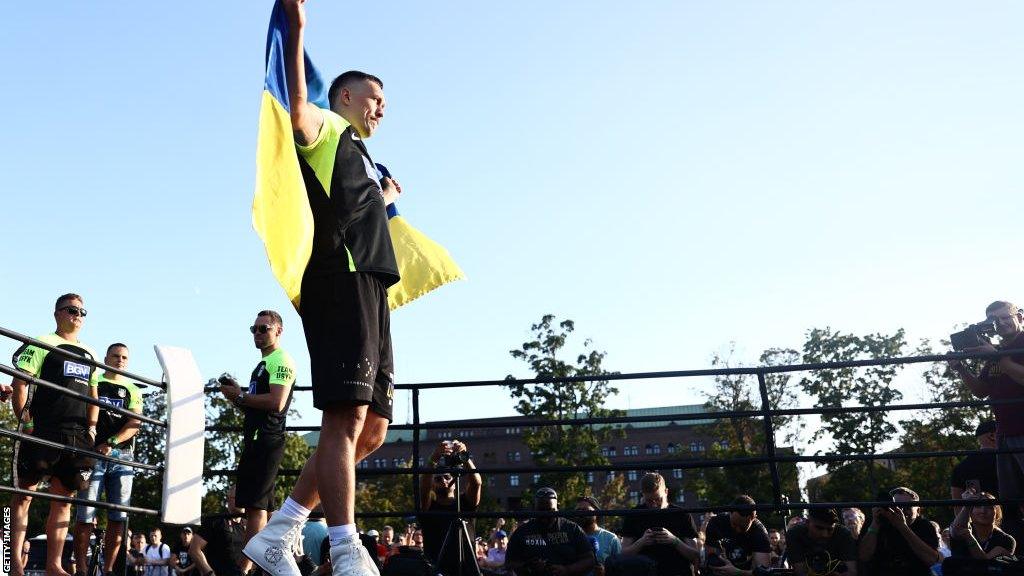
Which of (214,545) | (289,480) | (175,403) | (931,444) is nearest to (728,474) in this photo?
(931,444)

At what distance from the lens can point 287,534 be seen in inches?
130

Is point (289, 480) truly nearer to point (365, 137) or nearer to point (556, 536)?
point (556, 536)

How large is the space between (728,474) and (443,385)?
37.9m

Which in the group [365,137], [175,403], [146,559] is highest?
[365,137]

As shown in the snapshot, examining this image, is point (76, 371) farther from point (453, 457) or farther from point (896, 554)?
point (896, 554)

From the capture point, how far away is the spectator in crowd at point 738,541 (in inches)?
273

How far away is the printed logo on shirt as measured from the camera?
596 centimetres

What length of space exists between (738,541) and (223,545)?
5.01 meters

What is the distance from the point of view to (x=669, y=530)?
652cm

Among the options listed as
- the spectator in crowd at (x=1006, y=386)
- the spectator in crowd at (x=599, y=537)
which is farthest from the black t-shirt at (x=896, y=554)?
the spectator in crowd at (x=599, y=537)

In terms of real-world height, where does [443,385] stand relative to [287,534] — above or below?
above

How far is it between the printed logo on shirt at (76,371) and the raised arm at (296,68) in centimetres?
364

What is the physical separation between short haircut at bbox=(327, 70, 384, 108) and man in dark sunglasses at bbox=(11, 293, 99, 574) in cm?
262

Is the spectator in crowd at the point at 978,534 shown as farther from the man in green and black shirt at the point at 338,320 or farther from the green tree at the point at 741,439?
the green tree at the point at 741,439
